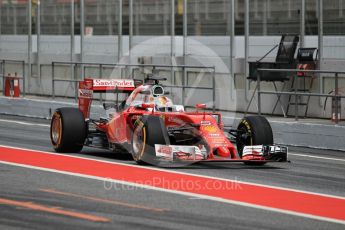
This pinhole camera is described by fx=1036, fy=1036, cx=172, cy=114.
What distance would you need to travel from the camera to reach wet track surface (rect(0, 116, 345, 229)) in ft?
38.0

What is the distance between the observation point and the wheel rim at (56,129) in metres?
18.8

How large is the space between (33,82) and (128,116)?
17.2 meters

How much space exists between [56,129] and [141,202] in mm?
6258

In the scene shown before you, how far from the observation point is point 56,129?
19016 mm

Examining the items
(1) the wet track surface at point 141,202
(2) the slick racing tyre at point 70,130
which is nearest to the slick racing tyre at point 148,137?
(1) the wet track surface at point 141,202

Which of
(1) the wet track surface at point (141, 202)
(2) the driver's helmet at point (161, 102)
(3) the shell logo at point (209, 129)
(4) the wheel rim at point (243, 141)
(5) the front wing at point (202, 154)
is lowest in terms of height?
(1) the wet track surface at point (141, 202)

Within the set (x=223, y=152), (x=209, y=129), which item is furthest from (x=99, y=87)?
(x=223, y=152)

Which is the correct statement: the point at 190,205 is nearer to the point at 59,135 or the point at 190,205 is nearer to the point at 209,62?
the point at 59,135

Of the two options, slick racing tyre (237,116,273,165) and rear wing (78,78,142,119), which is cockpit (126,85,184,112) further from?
rear wing (78,78,142,119)

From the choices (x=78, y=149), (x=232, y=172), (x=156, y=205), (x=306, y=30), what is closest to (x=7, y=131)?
(x=78, y=149)

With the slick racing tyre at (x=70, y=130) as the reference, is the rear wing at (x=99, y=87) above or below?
above

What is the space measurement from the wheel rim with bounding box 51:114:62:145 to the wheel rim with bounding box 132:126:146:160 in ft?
6.91

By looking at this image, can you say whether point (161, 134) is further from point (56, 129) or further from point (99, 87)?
point (99, 87)

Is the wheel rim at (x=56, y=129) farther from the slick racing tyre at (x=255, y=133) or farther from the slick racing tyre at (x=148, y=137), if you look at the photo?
the slick racing tyre at (x=255, y=133)
